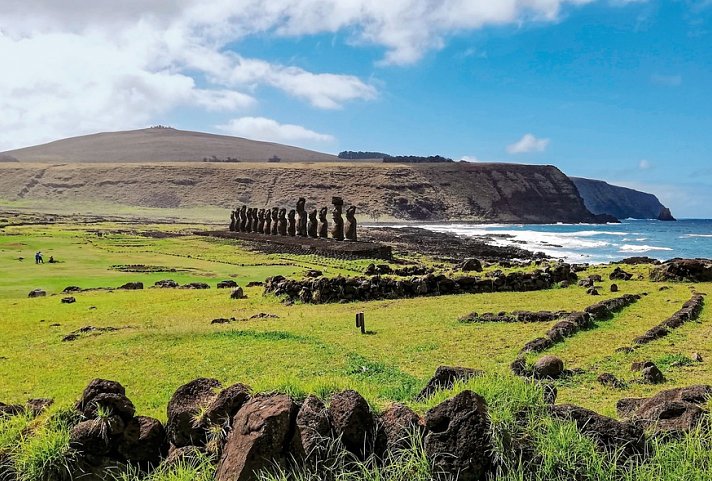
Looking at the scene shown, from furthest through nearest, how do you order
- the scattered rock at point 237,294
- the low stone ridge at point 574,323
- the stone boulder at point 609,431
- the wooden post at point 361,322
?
the scattered rock at point 237,294, the wooden post at point 361,322, the low stone ridge at point 574,323, the stone boulder at point 609,431

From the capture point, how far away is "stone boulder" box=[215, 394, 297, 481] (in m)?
5.63

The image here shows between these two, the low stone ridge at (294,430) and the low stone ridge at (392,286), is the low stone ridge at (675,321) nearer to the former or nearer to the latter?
the low stone ridge at (392,286)

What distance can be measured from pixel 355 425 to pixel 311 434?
47 centimetres

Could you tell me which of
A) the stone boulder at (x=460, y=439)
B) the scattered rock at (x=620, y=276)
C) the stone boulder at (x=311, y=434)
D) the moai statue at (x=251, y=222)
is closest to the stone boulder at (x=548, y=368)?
the stone boulder at (x=460, y=439)

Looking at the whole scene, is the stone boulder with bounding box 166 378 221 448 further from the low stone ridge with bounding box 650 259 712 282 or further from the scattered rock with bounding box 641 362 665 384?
the low stone ridge with bounding box 650 259 712 282

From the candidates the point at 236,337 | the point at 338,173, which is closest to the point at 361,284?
the point at 236,337

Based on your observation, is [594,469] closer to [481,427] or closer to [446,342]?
[481,427]

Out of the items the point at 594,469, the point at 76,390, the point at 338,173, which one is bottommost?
the point at 76,390

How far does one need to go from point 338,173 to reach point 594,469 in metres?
181

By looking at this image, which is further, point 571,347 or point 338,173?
point 338,173

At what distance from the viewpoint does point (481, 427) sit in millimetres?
5691

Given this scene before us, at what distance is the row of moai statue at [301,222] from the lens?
5191cm

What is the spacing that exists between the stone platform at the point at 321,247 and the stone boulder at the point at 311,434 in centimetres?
3500

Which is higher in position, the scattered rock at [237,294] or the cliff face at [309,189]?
the cliff face at [309,189]
